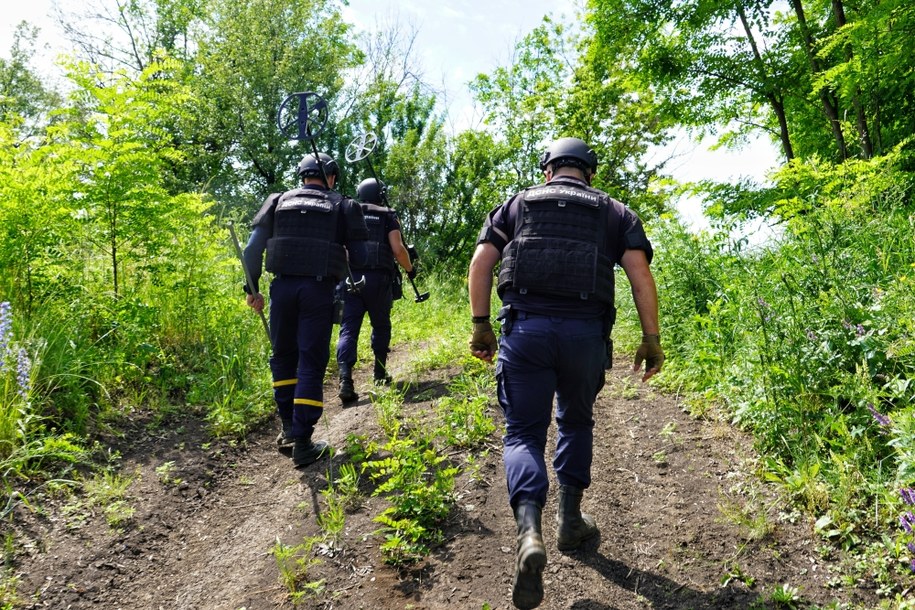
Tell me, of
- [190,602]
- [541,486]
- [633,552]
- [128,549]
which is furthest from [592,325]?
[128,549]

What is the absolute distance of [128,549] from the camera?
361 centimetres

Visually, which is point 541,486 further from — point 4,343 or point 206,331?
point 206,331

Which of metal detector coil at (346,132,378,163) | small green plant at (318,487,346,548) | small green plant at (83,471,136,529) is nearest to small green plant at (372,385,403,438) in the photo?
small green plant at (318,487,346,548)

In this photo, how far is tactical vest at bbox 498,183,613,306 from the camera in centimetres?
295

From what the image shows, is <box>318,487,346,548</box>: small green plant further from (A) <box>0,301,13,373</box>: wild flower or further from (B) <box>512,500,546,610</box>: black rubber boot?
(A) <box>0,301,13,373</box>: wild flower

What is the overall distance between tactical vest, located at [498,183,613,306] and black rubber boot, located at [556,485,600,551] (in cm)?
96

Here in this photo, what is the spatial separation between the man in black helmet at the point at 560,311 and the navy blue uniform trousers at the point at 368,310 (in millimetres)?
3179

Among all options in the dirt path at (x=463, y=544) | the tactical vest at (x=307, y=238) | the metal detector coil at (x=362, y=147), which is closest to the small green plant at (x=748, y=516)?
the dirt path at (x=463, y=544)

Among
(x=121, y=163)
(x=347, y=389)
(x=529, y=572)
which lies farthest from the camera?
(x=347, y=389)

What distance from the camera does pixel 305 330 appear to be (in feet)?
15.0

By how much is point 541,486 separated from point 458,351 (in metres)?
4.46

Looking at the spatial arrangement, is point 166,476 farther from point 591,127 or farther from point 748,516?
point 591,127

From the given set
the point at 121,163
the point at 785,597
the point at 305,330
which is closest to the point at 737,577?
the point at 785,597

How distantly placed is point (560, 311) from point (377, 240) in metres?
3.68
